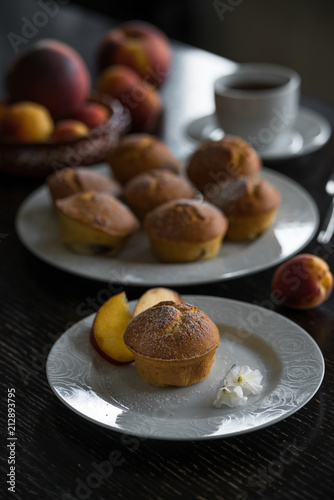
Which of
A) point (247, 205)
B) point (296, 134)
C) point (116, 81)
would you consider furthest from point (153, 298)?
point (116, 81)

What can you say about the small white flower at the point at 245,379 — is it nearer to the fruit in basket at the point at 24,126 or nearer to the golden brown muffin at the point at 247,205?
the golden brown muffin at the point at 247,205

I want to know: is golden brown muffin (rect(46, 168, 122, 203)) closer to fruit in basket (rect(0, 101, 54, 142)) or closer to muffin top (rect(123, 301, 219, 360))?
fruit in basket (rect(0, 101, 54, 142))

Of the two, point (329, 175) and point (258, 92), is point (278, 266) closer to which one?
point (329, 175)

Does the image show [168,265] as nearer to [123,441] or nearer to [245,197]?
[245,197]

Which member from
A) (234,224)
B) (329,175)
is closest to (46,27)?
(329,175)

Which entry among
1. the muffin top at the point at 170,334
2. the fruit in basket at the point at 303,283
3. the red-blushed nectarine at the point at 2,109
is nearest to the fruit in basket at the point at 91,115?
the red-blushed nectarine at the point at 2,109

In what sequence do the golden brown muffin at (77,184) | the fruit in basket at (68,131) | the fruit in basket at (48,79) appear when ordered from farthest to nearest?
the fruit in basket at (48,79), the fruit in basket at (68,131), the golden brown muffin at (77,184)
